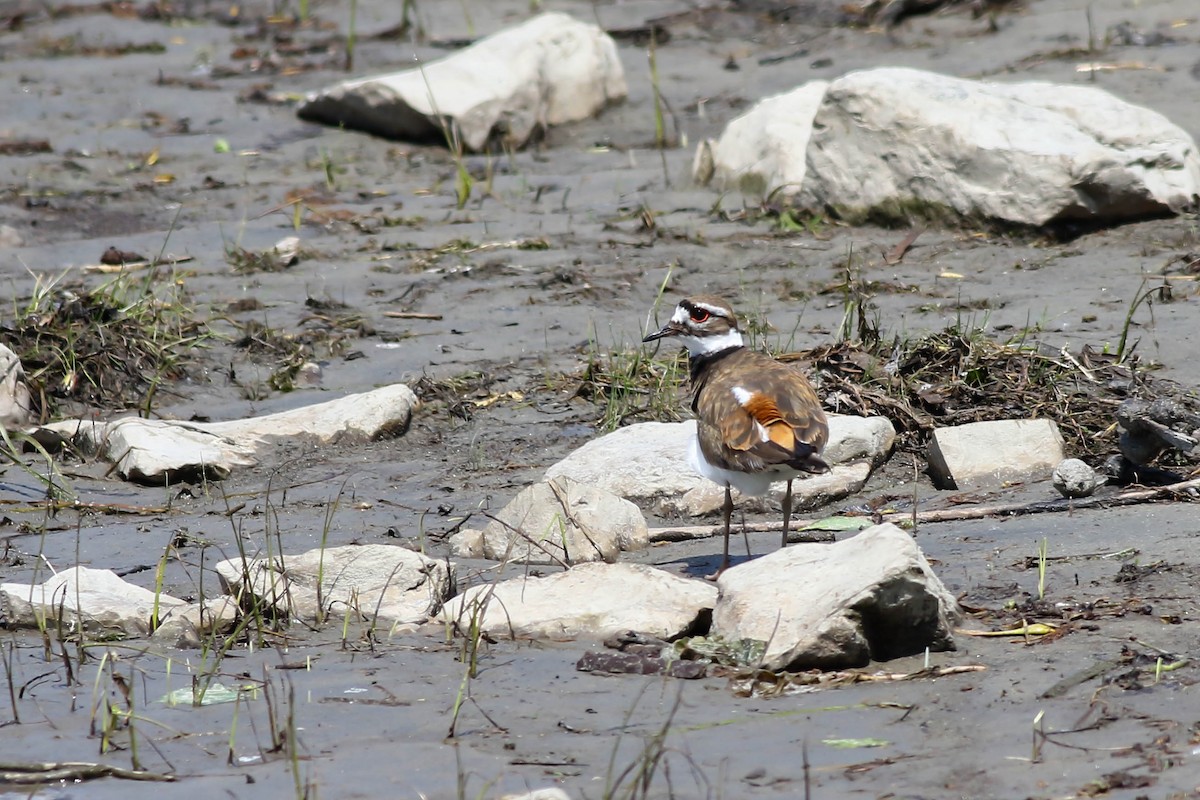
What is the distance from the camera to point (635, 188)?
10555 mm

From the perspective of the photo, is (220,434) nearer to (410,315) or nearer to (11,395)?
(11,395)

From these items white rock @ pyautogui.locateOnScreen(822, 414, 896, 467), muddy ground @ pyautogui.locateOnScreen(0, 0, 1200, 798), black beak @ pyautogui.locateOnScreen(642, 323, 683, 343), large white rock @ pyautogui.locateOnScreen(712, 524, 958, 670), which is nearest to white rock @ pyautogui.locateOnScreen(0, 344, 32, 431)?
muddy ground @ pyautogui.locateOnScreen(0, 0, 1200, 798)

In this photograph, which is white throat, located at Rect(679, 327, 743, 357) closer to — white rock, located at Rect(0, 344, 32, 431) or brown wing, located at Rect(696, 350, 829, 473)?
brown wing, located at Rect(696, 350, 829, 473)

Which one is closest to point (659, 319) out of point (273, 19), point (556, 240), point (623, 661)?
point (556, 240)

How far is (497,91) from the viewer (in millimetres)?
11477

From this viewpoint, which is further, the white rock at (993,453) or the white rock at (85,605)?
the white rock at (993,453)

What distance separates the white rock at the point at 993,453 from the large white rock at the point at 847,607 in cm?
157

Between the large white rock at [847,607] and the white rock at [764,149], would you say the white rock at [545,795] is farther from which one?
the white rock at [764,149]

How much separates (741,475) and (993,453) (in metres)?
1.34

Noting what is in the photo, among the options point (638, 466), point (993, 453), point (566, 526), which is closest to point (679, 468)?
point (638, 466)

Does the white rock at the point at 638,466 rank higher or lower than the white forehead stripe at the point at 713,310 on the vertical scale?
lower

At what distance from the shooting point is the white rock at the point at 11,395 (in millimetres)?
7055

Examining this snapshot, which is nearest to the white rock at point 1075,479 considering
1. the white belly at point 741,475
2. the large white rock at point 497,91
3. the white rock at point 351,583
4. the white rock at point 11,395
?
the white belly at point 741,475

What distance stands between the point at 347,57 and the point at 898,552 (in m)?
10.8
